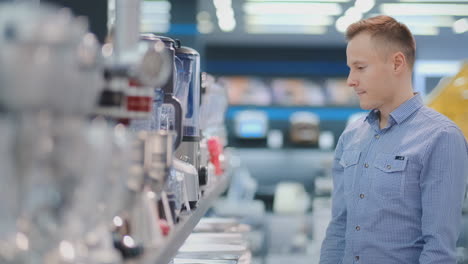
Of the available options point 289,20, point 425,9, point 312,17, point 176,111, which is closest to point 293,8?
point 312,17

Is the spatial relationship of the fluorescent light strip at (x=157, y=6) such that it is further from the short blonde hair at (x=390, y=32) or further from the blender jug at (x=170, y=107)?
the blender jug at (x=170, y=107)

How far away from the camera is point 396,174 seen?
232cm

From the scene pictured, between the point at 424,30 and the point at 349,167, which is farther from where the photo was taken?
the point at 424,30

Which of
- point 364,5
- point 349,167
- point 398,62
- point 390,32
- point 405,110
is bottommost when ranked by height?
point 349,167

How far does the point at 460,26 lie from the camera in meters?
8.21

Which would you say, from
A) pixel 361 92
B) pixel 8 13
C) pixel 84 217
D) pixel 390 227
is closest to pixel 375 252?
pixel 390 227

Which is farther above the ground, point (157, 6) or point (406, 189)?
point (157, 6)

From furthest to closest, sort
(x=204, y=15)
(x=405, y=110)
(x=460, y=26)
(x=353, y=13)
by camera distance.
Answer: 1. (x=460, y=26)
2. (x=204, y=15)
3. (x=353, y=13)
4. (x=405, y=110)

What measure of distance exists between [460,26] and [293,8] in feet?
7.86

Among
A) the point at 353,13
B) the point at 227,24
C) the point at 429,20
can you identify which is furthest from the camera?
the point at 227,24

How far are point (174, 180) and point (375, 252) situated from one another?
1017 millimetres

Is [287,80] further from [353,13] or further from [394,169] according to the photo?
[394,169]

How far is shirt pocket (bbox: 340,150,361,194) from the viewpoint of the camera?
2.53 metres

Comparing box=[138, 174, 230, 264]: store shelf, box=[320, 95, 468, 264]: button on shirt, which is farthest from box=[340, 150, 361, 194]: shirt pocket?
box=[138, 174, 230, 264]: store shelf
